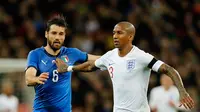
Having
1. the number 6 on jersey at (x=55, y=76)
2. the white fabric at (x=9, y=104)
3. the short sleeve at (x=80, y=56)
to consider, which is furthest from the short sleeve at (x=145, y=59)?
the white fabric at (x=9, y=104)

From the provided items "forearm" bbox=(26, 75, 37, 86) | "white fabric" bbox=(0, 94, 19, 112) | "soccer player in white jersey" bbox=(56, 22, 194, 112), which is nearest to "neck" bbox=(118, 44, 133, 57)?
"soccer player in white jersey" bbox=(56, 22, 194, 112)

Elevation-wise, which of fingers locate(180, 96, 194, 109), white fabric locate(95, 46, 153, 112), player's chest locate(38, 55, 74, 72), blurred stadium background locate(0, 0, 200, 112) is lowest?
fingers locate(180, 96, 194, 109)

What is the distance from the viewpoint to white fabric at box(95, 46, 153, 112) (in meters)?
8.34

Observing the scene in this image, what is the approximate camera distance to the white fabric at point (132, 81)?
27.4 ft

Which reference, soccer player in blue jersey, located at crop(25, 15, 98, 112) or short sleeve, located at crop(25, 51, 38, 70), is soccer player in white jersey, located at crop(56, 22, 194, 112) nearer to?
soccer player in blue jersey, located at crop(25, 15, 98, 112)

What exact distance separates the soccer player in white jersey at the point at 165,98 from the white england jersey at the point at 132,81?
523cm

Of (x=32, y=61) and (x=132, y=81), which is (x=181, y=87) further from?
A: (x=32, y=61)

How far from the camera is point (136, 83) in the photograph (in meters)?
8.36

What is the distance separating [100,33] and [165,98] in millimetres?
4499

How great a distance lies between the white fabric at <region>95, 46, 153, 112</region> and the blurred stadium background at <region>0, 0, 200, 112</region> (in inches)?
261

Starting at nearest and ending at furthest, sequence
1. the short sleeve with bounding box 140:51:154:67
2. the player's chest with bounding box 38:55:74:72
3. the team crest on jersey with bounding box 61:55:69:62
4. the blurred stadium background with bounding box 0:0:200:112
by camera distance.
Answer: the short sleeve with bounding box 140:51:154:67
the player's chest with bounding box 38:55:74:72
the team crest on jersey with bounding box 61:55:69:62
the blurred stadium background with bounding box 0:0:200:112

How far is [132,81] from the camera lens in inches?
329

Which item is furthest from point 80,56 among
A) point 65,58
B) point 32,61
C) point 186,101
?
point 186,101

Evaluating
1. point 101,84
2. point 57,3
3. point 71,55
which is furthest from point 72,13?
point 71,55
